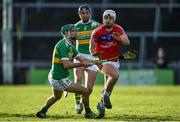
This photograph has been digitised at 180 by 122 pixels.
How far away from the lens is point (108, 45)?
15148 millimetres

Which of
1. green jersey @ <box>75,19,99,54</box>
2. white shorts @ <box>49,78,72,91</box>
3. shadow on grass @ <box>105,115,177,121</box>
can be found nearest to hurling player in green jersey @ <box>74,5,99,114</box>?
green jersey @ <box>75,19,99,54</box>

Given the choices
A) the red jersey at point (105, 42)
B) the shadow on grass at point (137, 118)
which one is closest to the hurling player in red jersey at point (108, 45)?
the red jersey at point (105, 42)

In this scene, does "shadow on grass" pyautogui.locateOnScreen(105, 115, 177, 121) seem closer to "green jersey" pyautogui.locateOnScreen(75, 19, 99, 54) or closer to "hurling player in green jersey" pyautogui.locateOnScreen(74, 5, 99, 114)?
"hurling player in green jersey" pyautogui.locateOnScreen(74, 5, 99, 114)

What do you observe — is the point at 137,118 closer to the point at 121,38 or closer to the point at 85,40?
the point at 121,38

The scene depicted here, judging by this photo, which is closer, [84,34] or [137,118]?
[137,118]

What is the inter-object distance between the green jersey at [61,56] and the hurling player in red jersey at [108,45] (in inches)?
33.9

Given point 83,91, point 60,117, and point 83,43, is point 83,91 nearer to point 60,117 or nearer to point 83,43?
point 60,117

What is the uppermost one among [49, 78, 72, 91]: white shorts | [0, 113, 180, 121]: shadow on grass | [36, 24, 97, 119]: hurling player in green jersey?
[36, 24, 97, 119]: hurling player in green jersey

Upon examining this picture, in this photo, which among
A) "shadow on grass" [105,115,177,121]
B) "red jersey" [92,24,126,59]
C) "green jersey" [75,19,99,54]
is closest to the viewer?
"shadow on grass" [105,115,177,121]

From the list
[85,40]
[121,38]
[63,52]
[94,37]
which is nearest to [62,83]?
[63,52]

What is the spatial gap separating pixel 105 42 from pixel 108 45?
0.31 feet

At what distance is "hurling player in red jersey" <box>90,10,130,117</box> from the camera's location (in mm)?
14812

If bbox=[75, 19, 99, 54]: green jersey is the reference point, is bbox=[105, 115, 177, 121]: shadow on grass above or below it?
below

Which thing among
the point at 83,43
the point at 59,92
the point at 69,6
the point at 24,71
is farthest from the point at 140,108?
the point at 69,6
